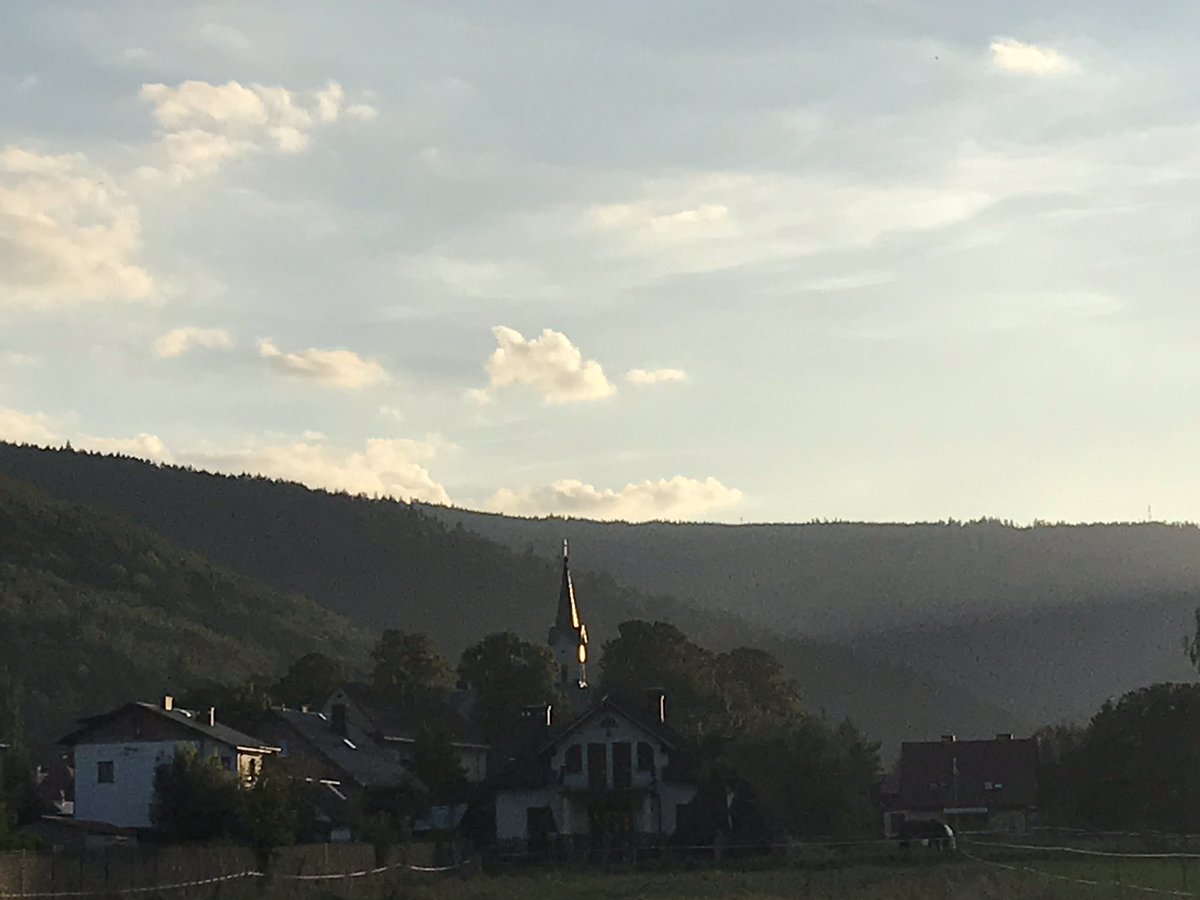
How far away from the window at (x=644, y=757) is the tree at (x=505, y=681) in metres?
26.5

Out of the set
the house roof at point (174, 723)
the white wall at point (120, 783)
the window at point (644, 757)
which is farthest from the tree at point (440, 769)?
the white wall at point (120, 783)

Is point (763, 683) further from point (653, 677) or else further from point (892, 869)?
point (892, 869)

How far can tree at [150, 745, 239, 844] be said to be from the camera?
6438cm

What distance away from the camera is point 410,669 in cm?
12306

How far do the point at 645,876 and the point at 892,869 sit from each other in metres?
8.26

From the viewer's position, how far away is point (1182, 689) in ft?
270

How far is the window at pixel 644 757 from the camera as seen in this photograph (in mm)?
86312

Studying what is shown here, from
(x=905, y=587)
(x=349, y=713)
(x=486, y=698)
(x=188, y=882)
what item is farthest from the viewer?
(x=905, y=587)

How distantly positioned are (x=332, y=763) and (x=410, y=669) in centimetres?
3344

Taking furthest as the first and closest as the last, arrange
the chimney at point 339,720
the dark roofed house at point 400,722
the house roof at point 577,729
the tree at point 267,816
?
the dark roofed house at point 400,722
the chimney at point 339,720
the house roof at point 577,729
the tree at point 267,816

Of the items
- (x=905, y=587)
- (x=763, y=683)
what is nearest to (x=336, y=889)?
(x=763, y=683)

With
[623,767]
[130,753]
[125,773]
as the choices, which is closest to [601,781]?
[623,767]

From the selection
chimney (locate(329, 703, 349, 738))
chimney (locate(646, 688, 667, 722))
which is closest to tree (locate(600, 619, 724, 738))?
chimney (locate(646, 688, 667, 722))

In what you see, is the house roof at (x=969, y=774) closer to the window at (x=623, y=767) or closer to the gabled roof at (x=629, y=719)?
the gabled roof at (x=629, y=719)
